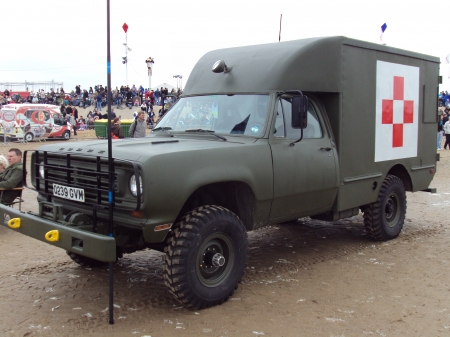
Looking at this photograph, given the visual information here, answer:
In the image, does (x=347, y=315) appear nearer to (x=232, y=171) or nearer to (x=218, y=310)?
(x=218, y=310)

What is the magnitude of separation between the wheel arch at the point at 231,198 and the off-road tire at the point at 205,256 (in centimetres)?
31

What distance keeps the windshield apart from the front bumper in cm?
202

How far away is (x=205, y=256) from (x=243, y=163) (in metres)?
0.96

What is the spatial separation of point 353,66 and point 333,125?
32.0 inches

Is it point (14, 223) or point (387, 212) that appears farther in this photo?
point (387, 212)

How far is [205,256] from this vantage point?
4.71 metres

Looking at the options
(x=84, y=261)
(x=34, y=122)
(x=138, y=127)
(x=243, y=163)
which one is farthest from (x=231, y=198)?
(x=34, y=122)

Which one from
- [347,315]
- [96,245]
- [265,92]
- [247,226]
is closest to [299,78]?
[265,92]

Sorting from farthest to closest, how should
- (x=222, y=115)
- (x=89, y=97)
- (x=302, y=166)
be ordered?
(x=89, y=97) < (x=222, y=115) < (x=302, y=166)

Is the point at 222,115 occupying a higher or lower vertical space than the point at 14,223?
higher

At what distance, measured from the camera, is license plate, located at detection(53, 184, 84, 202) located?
463 centimetres

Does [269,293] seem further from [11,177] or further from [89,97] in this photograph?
[89,97]

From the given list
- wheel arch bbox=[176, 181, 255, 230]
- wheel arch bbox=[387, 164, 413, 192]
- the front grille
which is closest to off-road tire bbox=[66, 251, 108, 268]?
the front grille

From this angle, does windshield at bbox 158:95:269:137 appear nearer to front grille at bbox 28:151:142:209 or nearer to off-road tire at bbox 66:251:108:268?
front grille at bbox 28:151:142:209
